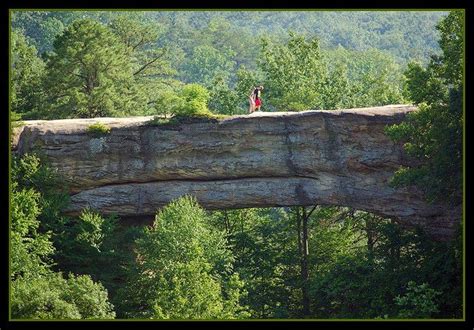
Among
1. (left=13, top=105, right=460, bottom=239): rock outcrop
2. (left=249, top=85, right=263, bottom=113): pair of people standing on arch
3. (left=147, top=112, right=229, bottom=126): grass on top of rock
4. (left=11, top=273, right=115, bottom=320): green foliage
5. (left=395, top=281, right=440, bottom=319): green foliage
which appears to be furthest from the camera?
(left=249, top=85, right=263, bottom=113): pair of people standing on arch

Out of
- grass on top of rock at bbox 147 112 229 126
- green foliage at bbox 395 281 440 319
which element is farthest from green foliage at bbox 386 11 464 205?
grass on top of rock at bbox 147 112 229 126

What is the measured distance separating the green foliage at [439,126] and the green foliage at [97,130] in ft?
24.8

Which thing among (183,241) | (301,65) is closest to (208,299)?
(183,241)

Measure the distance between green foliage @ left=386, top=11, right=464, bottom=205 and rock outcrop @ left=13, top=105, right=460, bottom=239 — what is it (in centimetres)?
143

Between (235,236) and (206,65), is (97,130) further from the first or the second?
(206,65)

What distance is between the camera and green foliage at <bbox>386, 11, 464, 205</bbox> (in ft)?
80.1

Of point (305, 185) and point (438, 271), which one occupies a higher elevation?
point (305, 185)

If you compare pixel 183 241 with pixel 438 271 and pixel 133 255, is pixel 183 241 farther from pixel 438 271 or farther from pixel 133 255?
pixel 438 271

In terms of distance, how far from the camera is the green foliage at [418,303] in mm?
24016

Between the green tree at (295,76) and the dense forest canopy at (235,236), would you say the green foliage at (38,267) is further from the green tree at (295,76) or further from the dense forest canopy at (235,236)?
the green tree at (295,76)

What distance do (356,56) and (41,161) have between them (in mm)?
43865

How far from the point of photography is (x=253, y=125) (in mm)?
27938

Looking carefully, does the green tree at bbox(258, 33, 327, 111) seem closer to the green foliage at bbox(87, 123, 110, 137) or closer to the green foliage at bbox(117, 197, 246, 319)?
the green foliage at bbox(87, 123, 110, 137)

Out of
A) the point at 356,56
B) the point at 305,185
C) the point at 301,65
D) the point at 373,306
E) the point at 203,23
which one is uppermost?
the point at 203,23
